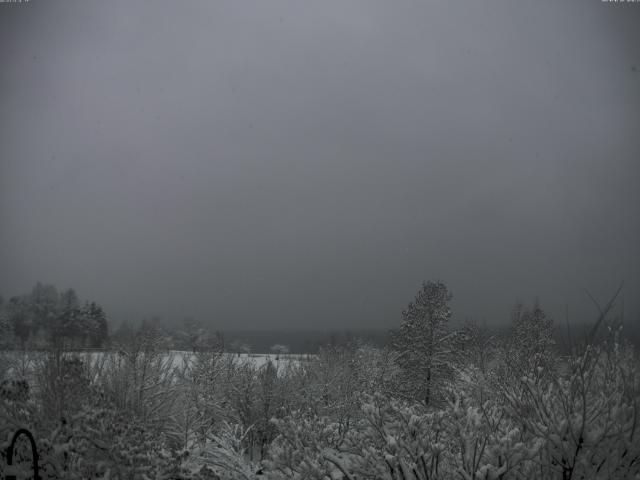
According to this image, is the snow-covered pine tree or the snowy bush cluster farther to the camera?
the snow-covered pine tree

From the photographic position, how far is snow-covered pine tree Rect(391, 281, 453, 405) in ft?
86.2

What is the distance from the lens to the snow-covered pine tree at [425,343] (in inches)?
1034

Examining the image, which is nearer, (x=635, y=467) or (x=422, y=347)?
(x=635, y=467)

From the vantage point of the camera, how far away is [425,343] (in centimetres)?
2677

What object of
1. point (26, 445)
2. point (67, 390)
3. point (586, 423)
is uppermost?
point (586, 423)

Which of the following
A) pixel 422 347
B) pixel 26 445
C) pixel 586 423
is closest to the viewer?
pixel 586 423

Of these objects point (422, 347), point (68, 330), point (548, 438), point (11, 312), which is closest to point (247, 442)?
point (422, 347)

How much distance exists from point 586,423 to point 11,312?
83.3m

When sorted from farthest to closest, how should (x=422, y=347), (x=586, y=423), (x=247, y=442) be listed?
(x=247, y=442), (x=422, y=347), (x=586, y=423)

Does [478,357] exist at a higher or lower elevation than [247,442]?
higher

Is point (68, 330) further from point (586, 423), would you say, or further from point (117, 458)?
point (586, 423)

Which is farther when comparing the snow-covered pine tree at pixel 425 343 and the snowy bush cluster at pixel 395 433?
the snow-covered pine tree at pixel 425 343

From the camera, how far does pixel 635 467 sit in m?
7.42

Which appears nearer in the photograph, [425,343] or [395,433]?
[395,433]
